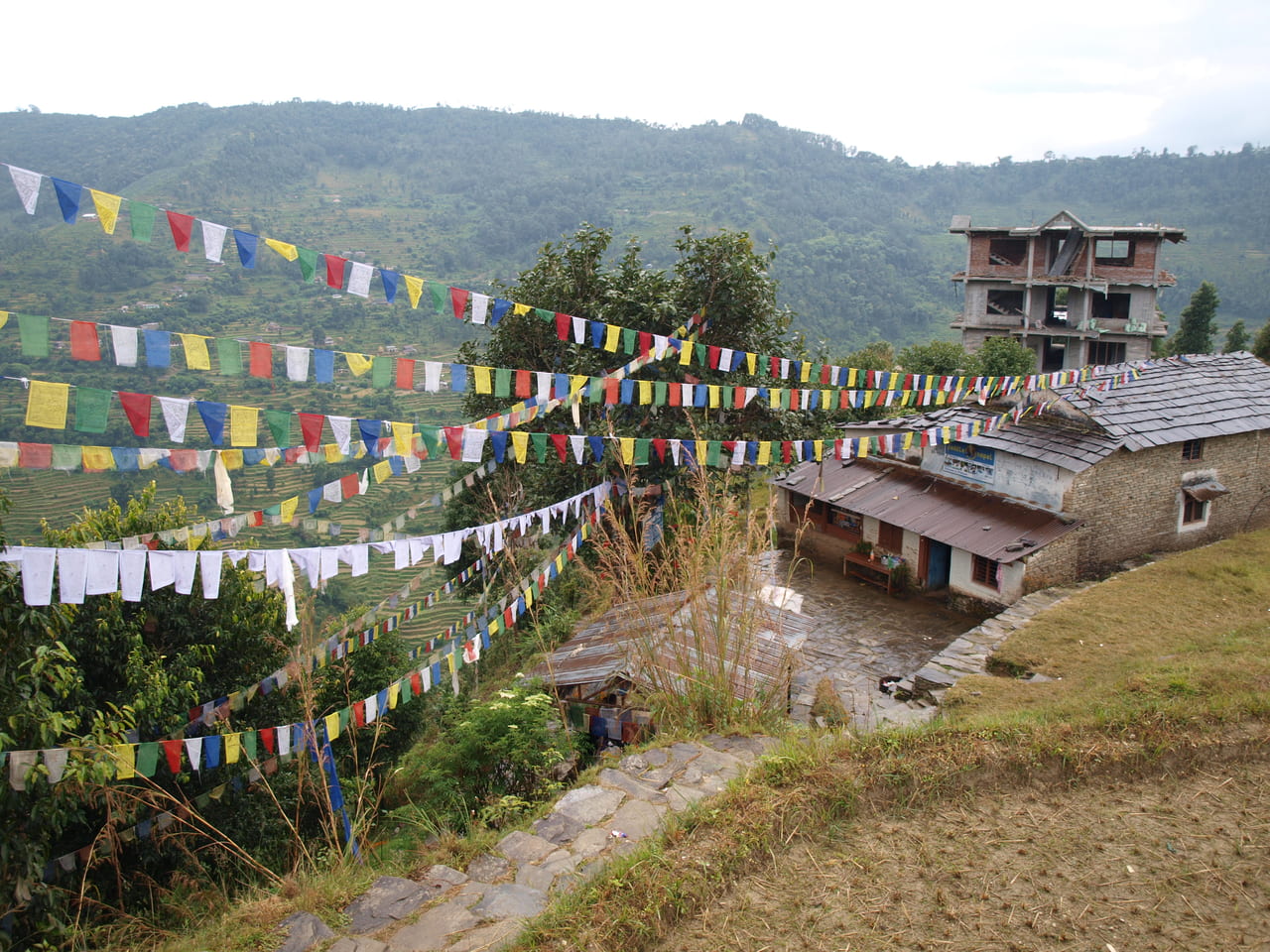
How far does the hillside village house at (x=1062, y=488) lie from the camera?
41.0 feet

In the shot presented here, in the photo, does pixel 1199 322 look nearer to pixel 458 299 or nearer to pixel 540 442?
pixel 540 442

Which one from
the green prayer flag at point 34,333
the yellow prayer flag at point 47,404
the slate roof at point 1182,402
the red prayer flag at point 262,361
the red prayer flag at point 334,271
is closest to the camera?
the green prayer flag at point 34,333

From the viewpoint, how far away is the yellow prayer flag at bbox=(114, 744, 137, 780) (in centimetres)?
554

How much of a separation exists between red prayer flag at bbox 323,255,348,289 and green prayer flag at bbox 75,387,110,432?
1963 millimetres

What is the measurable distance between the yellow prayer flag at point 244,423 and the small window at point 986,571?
34.6 ft

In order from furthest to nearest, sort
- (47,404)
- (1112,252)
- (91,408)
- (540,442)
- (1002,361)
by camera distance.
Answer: (1112,252), (1002,361), (540,442), (91,408), (47,404)

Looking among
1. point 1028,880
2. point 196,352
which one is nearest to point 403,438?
point 196,352

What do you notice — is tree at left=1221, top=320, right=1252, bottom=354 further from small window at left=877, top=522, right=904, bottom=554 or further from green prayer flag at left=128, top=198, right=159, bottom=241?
green prayer flag at left=128, top=198, right=159, bottom=241

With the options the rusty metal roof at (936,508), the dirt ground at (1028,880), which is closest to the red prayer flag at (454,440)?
the dirt ground at (1028,880)

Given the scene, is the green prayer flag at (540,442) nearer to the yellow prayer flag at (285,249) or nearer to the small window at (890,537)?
the yellow prayer flag at (285,249)

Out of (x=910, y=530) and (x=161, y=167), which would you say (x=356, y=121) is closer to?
(x=161, y=167)

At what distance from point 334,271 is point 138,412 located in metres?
1.85

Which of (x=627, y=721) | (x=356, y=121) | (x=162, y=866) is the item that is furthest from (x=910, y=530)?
(x=356, y=121)

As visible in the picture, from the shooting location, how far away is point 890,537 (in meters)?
14.4
